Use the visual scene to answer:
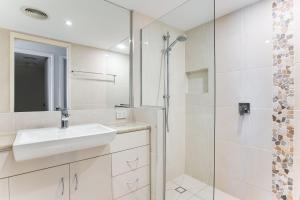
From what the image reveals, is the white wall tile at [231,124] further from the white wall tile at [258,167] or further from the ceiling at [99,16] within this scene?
the ceiling at [99,16]

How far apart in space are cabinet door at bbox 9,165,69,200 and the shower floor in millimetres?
1017

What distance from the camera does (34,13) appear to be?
52.8 inches

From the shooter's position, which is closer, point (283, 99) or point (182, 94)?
point (283, 99)

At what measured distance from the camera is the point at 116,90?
177 cm

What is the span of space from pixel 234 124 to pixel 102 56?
5.23ft

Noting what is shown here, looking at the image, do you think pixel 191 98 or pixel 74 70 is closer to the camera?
pixel 74 70

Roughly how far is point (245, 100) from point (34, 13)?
211 centimetres


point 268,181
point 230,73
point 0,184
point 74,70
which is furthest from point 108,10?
point 268,181

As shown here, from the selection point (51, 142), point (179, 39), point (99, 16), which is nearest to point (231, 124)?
point (179, 39)

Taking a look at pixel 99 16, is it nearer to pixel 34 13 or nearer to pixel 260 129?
pixel 34 13

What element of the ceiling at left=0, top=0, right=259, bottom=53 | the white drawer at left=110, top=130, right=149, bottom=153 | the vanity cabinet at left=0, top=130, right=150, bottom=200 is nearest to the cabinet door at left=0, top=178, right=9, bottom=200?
the vanity cabinet at left=0, top=130, right=150, bottom=200

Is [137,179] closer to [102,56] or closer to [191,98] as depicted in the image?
[191,98]

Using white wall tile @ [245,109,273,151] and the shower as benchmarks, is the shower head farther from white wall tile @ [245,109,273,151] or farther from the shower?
white wall tile @ [245,109,273,151]

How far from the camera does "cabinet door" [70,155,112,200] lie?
1.17 m
